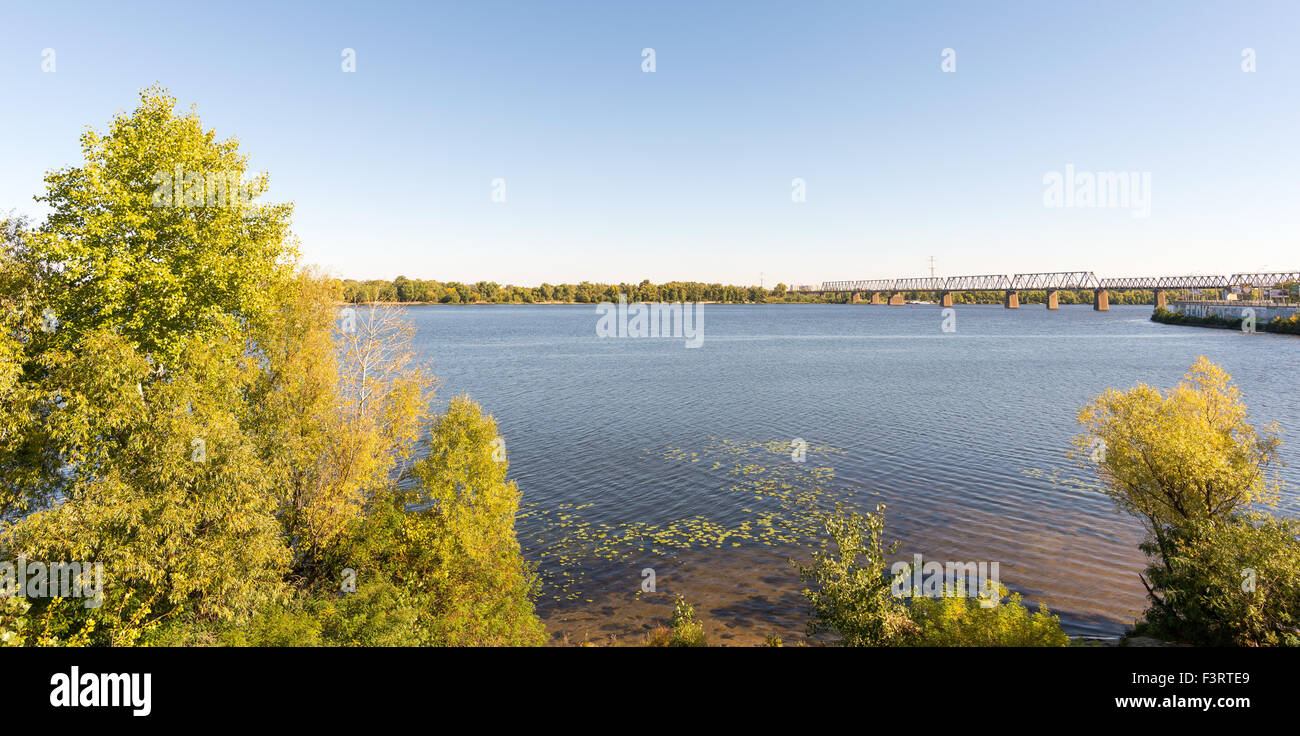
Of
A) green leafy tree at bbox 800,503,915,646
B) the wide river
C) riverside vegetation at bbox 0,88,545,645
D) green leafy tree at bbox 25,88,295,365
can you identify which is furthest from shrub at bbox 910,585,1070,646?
green leafy tree at bbox 25,88,295,365

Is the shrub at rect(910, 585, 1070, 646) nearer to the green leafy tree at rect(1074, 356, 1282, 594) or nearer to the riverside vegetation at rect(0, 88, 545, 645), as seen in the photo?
the green leafy tree at rect(1074, 356, 1282, 594)

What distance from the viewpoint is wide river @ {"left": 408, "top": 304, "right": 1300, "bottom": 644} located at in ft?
102

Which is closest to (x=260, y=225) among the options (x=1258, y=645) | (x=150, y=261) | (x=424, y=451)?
(x=150, y=261)

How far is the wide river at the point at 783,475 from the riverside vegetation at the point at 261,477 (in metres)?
3.52

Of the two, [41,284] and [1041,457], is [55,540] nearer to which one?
[41,284]

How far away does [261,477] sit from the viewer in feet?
78.6

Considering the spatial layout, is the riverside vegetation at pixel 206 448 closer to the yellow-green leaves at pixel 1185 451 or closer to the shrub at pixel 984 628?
the shrub at pixel 984 628

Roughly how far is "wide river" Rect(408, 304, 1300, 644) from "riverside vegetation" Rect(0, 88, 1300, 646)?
3.52m

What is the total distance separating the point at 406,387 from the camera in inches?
1319

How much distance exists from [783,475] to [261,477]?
37.1 meters

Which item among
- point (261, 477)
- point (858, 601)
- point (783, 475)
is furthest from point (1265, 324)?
point (261, 477)

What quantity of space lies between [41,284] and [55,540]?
10.8 metres
